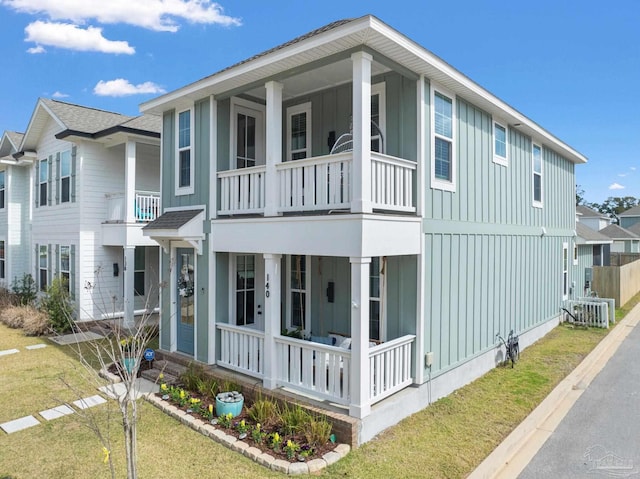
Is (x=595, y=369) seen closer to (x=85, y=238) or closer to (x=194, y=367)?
(x=194, y=367)

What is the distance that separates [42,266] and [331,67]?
14.2m

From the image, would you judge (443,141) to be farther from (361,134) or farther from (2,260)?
(2,260)

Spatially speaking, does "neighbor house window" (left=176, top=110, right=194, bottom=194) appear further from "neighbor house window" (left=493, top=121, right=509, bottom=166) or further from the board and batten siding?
"neighbor house window" (left=493, top=121, right=509, bottom=166)

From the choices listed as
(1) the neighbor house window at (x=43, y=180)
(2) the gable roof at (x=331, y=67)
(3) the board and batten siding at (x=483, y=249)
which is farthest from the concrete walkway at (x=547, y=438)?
(1) the neighbor house window at (x=43, y=180)

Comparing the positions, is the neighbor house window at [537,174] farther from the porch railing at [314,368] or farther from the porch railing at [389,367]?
the porch railing at [314,368]

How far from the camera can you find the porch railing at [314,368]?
19.9 ft

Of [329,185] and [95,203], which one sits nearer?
[329,185]

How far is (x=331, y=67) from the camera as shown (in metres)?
6.98

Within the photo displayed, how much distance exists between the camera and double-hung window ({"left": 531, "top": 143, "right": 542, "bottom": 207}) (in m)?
11.7

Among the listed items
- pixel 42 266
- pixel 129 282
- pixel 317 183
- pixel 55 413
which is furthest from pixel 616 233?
pixel 55 413

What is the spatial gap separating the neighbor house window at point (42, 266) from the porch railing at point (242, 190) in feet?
35.5

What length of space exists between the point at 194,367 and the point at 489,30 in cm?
1303

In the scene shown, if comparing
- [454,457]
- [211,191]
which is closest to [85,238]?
[211,191]

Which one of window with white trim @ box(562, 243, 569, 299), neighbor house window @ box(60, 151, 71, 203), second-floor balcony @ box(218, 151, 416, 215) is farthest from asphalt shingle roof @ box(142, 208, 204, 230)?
window with white trim @ box(562, 243, 569, 299)
